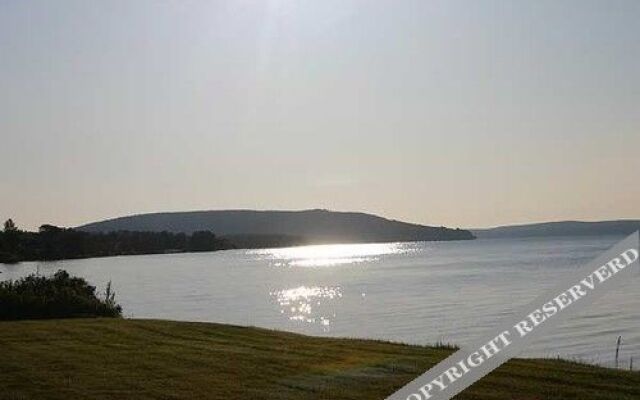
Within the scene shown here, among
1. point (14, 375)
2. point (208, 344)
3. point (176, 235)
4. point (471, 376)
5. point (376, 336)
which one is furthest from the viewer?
point (176, 235)

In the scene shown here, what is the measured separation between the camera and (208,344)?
19000 mm

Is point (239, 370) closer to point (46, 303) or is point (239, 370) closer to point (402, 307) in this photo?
point (46, 303)

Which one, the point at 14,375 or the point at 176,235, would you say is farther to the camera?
the point at 176,235

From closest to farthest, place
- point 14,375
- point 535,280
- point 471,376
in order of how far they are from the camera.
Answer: point 471,376 → point 14,375 → point 535,280

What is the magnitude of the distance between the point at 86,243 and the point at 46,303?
137173 mm

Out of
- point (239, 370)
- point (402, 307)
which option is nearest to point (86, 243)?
point (402, 307)

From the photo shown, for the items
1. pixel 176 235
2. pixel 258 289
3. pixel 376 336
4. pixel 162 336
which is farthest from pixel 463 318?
pixel 176 235

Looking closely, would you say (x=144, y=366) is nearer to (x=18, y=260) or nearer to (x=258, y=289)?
(x=258, y=289)

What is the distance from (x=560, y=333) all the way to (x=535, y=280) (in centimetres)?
3448

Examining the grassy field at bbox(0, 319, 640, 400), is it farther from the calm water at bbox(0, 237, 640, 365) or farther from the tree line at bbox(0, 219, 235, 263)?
the tree line at bbox(0, 219, 235, 263)

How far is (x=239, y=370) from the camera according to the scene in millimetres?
15250

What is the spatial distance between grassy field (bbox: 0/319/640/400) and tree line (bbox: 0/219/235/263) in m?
120

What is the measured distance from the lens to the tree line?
5551 inches

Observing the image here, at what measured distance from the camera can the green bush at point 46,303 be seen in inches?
1124
